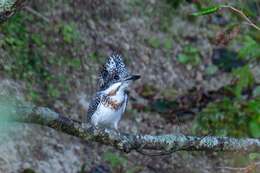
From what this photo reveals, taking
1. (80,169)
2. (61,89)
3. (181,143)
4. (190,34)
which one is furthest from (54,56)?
(181,143)

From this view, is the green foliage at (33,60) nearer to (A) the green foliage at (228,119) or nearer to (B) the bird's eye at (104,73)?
(A) the green foliage at (228,119)

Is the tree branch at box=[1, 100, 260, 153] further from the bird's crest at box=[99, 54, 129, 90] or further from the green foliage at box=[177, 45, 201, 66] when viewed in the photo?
the green foliage at box=[177, 45, 201, 66]

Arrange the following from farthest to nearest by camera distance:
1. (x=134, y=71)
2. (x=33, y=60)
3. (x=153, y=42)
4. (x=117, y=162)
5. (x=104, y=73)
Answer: (x=153, y=42)
(x=134, y=71)
(x=33, y=60)
(x=117, y=162)
(x=104, y=73)

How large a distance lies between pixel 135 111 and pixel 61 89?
36.7 inches

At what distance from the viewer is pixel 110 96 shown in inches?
207

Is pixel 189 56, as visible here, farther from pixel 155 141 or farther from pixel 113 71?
pixel 155 141

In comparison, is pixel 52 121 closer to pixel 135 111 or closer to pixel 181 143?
pixel 181 143

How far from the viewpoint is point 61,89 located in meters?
7.39

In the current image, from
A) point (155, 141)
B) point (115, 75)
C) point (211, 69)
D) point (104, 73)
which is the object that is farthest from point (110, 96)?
point (211, 69)

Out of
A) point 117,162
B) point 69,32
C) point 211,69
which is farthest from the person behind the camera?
point 211,69

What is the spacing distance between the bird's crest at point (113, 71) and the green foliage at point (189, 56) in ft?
11.9

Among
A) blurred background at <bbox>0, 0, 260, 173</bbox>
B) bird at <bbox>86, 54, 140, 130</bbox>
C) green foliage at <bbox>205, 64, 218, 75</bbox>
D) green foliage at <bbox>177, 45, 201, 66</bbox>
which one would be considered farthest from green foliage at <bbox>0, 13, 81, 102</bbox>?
green foliage at <bbox>205, 64, 218, 75</bbox>

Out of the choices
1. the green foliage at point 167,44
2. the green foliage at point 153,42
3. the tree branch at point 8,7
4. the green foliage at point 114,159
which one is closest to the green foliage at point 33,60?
the green foliage at point 114,159

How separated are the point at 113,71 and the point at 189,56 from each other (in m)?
4.00
